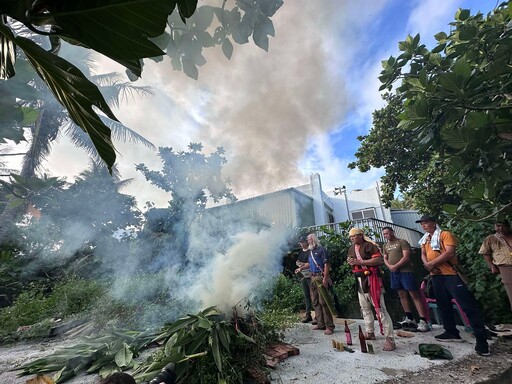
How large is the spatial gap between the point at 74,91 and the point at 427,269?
507 cm

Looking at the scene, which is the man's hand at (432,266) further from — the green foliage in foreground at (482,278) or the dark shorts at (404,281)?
the green foliage in foreground at (482,278)

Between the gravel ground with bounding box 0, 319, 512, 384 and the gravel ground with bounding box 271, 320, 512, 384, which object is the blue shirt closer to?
the gravel ground with bounding box 0, 319, 512, 384

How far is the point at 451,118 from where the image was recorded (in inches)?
114

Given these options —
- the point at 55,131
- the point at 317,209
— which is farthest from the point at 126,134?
the point at 317,209

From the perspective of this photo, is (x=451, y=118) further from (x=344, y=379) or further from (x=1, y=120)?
(x=1, y=120)

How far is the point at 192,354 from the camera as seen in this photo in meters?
3.04

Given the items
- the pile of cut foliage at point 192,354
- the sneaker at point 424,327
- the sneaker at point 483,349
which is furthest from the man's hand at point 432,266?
the pile of cut foliage at point 192,354

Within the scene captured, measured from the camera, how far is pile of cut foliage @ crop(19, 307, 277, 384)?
2977 mm

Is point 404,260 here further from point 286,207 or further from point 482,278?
point 286,207

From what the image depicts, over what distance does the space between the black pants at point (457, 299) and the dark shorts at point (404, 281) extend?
649 mm

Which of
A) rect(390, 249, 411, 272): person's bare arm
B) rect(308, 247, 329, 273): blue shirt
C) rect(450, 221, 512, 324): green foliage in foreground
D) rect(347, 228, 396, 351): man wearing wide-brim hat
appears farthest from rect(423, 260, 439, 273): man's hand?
rect(450, 221, 512, 324): green foliage in foreground

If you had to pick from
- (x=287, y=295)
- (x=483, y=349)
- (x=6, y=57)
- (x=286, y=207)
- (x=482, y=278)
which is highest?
(x=286, y=207)

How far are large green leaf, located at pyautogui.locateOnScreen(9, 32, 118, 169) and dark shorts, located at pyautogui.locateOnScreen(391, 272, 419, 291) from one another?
539 centimetres

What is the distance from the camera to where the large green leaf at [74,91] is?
57 centimetres
